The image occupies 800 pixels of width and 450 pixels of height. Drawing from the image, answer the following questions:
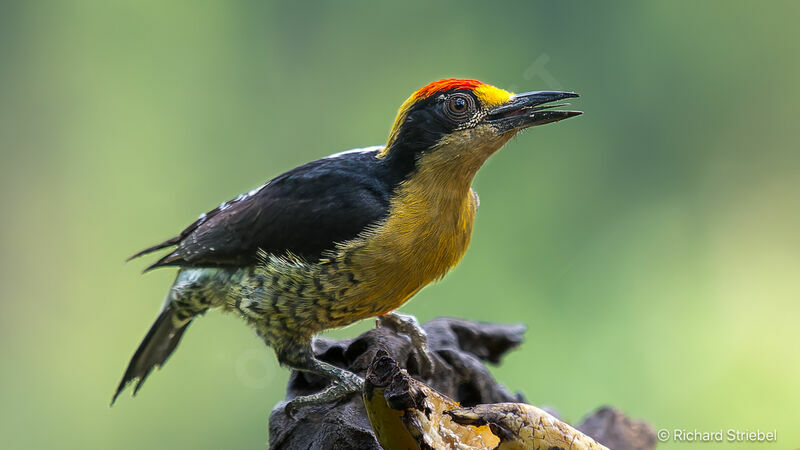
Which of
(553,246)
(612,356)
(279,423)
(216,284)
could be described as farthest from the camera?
(553,246)

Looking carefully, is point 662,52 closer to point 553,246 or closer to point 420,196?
point 553,246

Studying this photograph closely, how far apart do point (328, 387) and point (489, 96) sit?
1113 mm

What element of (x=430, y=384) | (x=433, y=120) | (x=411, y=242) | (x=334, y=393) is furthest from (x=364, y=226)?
(x=430, y=384)

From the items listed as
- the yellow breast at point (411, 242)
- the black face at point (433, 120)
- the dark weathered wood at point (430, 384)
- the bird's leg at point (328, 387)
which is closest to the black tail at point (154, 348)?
the dark weathered wood at point (430, 384)

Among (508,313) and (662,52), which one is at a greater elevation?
(662,52)

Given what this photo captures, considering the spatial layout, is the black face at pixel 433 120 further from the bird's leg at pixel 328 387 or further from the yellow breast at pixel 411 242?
the bird's leg at pixel 328 387

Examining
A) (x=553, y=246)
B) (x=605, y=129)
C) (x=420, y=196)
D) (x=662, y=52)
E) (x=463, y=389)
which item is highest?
(x=662, y=52)

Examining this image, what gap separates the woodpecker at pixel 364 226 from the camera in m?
2.74

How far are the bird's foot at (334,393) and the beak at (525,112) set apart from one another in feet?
3.12

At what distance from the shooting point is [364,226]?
9.04 feet

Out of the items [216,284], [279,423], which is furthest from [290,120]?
[279,423]

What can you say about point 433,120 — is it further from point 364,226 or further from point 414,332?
point 414,332

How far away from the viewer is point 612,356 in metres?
4.51

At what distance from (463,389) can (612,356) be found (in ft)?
5.17
